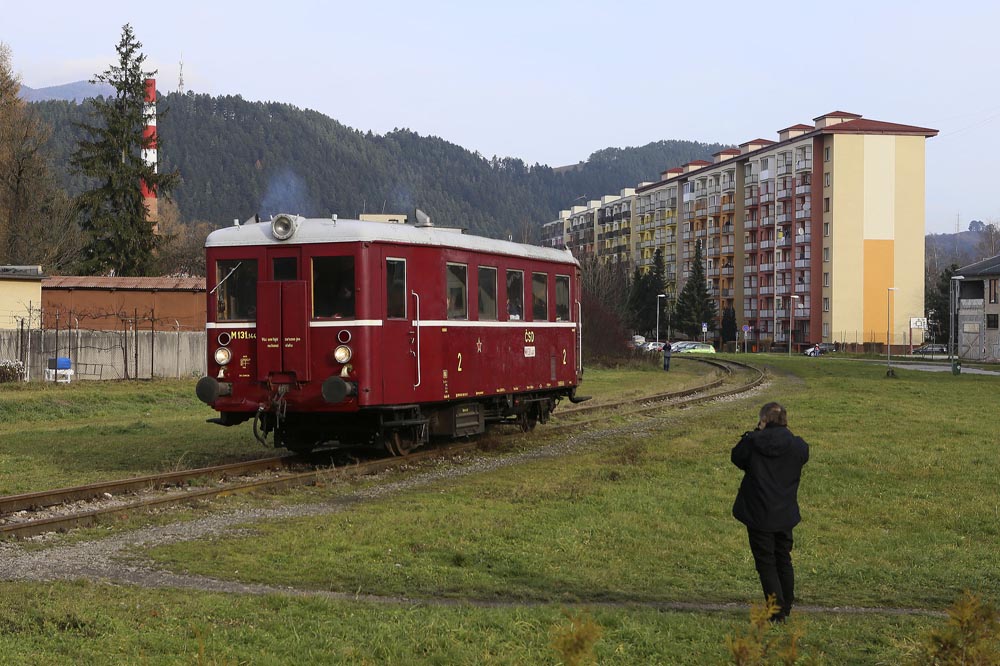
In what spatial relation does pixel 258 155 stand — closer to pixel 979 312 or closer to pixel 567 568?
pixel 979 312

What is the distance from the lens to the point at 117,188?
54.9 meters

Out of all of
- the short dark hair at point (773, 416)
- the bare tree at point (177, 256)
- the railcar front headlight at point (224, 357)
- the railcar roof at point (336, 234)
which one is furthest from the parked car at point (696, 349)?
the short dark hair at point (773, 416)

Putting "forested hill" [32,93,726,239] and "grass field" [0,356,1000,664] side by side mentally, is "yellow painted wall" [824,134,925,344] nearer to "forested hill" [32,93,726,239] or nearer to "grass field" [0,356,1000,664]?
"forested hill" [32,93,726,239]

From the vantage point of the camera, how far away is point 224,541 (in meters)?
10.3

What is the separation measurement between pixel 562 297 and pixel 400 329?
6181 millimetres

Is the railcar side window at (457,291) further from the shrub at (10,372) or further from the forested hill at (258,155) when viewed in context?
the forested hill at (258,155)

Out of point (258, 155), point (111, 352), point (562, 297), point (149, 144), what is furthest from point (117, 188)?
point (258, 155)

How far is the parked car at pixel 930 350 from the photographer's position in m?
85.8

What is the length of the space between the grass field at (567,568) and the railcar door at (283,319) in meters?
2.69

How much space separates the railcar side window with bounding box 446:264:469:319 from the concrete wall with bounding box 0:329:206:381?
2057cm

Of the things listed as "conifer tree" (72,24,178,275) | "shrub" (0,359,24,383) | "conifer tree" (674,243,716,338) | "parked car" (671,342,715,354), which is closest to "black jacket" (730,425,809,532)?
"shrub" (0,359,24,383)

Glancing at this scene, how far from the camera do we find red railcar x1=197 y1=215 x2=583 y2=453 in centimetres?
1476

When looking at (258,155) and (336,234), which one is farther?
(258,155)

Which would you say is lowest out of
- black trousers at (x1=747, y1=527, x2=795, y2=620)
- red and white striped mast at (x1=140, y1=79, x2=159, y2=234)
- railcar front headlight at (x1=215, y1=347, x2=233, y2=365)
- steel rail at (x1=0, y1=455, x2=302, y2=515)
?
steel rail at (x1=0, y1=455, x2=302, y2=515)
